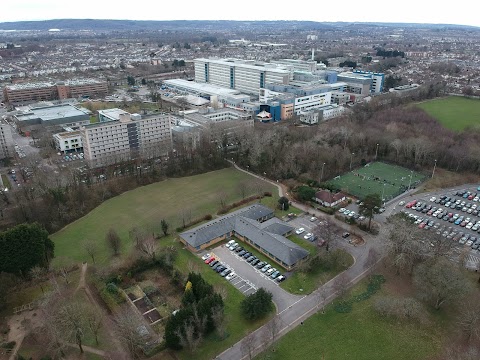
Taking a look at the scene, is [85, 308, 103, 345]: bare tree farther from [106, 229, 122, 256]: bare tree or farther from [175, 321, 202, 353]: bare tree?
[106, 229, 122, 256]: bare tree

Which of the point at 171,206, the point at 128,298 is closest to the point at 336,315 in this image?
the point at 128,298

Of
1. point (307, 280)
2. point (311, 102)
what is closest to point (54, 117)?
point (311, 102)

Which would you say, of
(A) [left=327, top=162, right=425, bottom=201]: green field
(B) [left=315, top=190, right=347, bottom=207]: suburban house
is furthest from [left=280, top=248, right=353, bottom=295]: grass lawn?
(A) [left=327, top=162, right=425, bottom=201]: green field

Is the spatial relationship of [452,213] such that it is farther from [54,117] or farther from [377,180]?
[54,117]

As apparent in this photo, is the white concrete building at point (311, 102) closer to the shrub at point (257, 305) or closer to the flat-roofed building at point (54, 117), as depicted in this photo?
the flat-roofed building at point (54, 117)

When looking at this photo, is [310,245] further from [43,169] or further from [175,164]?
[43,169]
